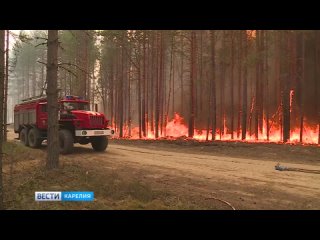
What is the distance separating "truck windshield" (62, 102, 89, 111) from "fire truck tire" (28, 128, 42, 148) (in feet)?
7.86

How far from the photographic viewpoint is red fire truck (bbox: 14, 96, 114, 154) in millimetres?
14055

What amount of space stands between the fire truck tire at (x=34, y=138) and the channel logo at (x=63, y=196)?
8.82m

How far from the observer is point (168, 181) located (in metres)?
8.95

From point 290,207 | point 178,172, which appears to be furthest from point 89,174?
point 290,207

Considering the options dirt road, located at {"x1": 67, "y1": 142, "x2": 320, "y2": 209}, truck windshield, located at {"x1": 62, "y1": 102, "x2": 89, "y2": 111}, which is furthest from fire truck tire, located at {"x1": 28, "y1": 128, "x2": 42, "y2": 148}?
dirt road, located at {"x1": 67, "y1": 142, "x2": 320, "y2": 209}

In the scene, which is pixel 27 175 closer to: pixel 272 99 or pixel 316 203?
pixel 316 203

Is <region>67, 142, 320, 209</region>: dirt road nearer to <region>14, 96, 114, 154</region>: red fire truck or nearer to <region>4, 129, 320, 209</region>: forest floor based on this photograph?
<region>4, 129, 320, 209</region>: forest floor

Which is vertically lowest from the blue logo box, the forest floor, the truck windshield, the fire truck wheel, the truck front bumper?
the blue logo box

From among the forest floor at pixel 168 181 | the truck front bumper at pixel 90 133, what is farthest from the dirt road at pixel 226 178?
the truck front bumper at pixel 90 133

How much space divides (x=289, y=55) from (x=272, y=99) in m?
10.7

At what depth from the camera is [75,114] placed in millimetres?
14398

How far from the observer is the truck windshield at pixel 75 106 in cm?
1484

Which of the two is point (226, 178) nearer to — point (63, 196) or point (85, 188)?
point (85, 188)

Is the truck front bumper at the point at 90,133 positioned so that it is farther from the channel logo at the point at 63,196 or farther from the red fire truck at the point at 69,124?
the channel logo at the point at 63,196
